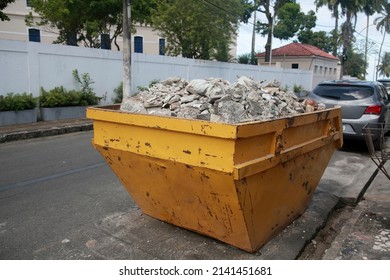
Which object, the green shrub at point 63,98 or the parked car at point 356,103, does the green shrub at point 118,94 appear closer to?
the green shrub at point 63,98

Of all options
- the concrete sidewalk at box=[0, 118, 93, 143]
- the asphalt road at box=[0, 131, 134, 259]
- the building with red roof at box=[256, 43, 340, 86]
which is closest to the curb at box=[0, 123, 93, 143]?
the concrete sidewalk at box=[0, 118, 93, 143]

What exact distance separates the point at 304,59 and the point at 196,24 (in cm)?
2295

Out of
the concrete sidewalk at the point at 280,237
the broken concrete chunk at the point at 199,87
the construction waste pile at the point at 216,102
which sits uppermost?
the broken concrete chunk at the point at 199,87

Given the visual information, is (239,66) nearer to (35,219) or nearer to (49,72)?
(49,72)

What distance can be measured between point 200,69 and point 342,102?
1059 centimetres

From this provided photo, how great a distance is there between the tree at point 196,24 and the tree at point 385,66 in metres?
58.4

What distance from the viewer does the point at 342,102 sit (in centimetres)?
778

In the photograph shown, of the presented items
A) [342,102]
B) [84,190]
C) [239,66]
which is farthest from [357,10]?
[84,190]

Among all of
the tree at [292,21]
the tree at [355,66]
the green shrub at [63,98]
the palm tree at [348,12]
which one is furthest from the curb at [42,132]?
the tree at [355,66]

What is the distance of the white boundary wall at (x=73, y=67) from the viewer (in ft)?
35.0

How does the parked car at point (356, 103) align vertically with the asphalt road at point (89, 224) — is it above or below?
above

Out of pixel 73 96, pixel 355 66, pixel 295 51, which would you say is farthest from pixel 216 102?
pixel 355 66

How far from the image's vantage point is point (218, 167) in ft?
8.44

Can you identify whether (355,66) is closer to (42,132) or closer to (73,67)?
(73,67)
